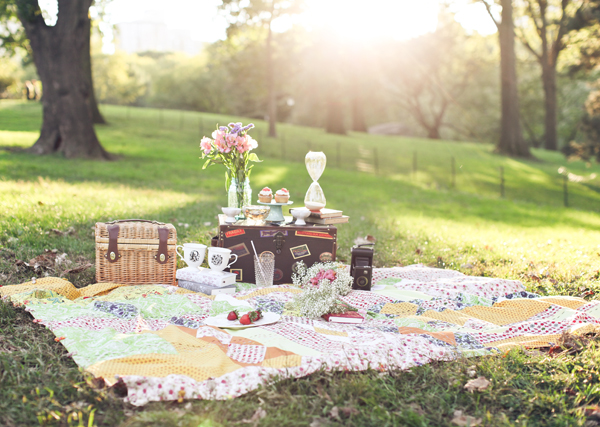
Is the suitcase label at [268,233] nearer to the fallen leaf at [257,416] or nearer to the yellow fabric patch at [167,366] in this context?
the yellow fabric patch at [167,366]

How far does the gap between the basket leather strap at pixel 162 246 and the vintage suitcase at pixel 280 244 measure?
576 mm

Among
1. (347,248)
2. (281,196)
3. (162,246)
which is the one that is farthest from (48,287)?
(347,248)

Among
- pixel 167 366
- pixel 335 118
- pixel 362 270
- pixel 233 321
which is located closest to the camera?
pixel 167 366

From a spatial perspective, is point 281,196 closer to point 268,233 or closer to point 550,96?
point 268,233

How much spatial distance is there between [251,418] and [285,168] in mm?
15486

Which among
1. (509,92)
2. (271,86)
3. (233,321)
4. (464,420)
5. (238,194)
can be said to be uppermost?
(271,86)

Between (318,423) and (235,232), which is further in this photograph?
(235,232)

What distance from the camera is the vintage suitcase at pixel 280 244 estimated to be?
5.21 m

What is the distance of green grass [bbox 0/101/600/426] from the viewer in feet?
9.03

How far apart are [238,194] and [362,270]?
165 cm

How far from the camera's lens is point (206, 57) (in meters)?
58.5

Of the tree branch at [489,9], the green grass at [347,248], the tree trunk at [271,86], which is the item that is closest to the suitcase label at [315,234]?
the green grass at [347,248]

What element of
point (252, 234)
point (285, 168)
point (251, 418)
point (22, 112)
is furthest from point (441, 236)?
point (22, 112)

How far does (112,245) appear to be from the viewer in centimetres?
484
